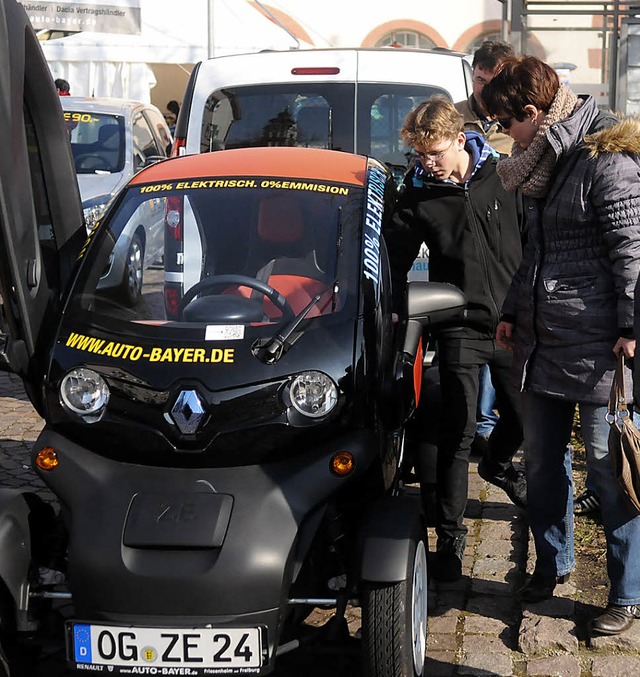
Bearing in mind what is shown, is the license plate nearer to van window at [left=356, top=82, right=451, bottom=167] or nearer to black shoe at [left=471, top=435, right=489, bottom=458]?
black shoe at [left=471, top=435, right=489, bottom=458]

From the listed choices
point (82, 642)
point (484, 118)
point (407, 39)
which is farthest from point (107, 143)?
point (407, 39)

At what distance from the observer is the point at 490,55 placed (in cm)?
591

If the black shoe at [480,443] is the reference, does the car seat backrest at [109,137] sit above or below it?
above

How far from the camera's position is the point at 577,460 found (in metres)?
6.05

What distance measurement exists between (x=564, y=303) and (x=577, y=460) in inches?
92.1

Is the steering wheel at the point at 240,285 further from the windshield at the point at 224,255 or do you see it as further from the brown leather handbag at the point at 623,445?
the brown leather handbag at the point at 623,445

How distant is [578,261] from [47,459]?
1.84 meters

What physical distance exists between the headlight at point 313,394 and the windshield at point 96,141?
7.70 meters

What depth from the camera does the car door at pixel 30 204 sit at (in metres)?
3.80

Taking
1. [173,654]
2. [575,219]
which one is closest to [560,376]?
[575,219]

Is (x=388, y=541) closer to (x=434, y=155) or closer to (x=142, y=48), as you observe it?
(x=434, y=155)

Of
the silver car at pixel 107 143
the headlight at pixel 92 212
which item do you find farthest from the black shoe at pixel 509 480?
the headlight at pixel 92 212

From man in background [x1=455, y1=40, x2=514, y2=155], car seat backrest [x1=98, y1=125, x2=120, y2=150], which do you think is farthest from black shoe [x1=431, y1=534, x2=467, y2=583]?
car seat backrest [x1=98, y1=125, x2=120, y2=150]

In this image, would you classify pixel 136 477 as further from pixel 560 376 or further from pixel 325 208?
pixel 560 376
